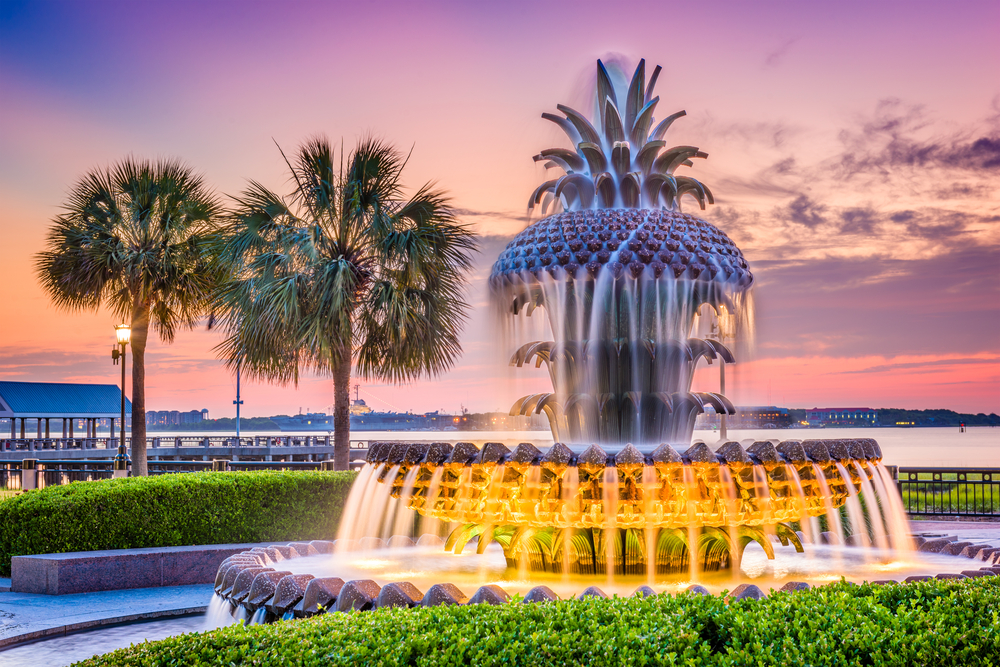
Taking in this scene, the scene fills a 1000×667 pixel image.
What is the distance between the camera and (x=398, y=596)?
5.00 meters

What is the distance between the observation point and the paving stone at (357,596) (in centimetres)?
514

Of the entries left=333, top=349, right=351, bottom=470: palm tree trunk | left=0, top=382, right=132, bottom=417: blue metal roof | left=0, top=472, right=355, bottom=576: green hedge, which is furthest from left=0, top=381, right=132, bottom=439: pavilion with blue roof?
left=0, top=472, right=355, bottom=576: green hedge

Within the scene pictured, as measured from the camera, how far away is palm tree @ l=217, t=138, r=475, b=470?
51.5 ft

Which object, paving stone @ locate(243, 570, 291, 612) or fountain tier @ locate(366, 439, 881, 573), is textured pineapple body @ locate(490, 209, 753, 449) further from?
paving stone @ locate(243, 570, 291, 612)

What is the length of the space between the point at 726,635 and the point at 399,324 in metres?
12.3

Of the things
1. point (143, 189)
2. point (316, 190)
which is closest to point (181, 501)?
point (316, 190)

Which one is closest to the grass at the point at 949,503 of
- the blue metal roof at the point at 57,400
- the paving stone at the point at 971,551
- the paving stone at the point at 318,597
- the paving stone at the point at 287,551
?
the paving stone at the point at 971,551

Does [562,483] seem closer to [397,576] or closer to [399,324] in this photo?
[397,576]

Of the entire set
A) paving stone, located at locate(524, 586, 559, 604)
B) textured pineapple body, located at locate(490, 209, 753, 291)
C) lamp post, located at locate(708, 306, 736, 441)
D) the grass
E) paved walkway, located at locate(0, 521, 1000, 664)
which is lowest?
the grass

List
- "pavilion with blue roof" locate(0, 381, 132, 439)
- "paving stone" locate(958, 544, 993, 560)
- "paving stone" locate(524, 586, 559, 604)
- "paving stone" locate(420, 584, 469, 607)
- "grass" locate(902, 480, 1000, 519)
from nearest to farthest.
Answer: "paving stone" locate(524, 586, 559, 604) < "paving stone" locate(420, 584, 469, 607) < "paving stone" locate(958, 544, 993, 560) < "grass" locate(902, 480, 1000, 519) < "pavilion with blue roof" locate(0, 381, 132, 439)

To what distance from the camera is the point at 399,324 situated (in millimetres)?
15594

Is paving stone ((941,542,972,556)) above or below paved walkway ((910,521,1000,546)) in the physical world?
above

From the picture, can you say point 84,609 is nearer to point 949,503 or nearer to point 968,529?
point 968,529

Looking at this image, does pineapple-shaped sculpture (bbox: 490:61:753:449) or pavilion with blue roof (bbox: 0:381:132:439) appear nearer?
pineapple-shaped sculpture (bbox: 490:61:753:449)
